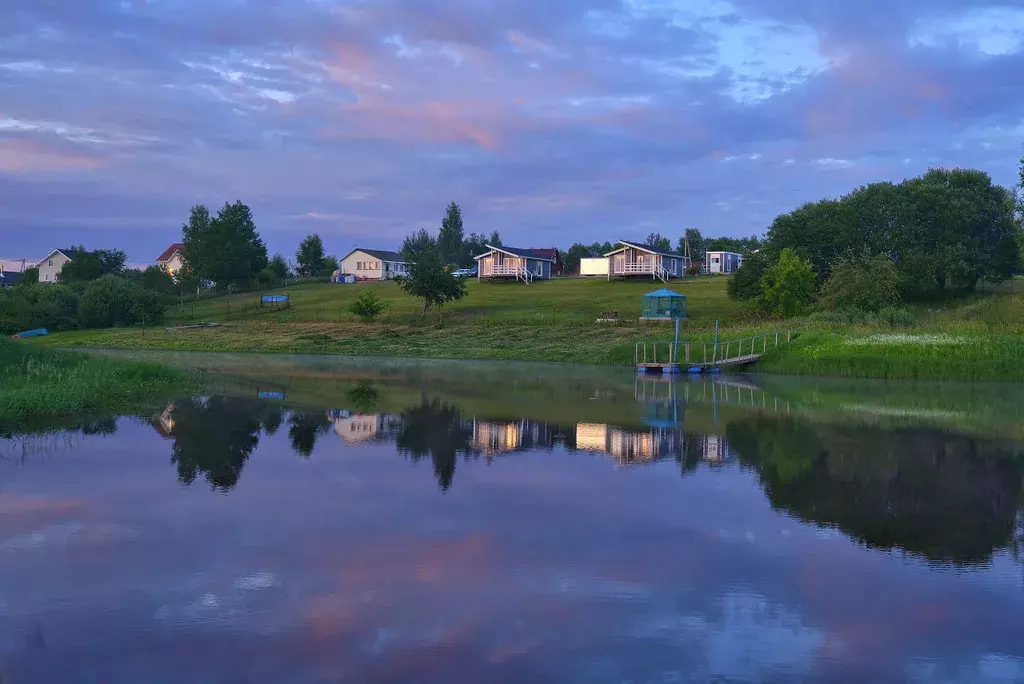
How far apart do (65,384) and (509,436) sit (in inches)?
602

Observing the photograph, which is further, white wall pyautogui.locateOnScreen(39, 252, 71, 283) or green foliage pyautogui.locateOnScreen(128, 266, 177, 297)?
white wall pyautogui.locateOnScreen(39, 252, 71, 283)

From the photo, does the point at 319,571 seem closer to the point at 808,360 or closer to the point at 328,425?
the point at 328,425

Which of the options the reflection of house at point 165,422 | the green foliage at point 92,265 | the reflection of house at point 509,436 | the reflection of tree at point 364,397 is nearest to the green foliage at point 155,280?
the green foliage at point 92,265

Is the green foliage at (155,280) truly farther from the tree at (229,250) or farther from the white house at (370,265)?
the white house at (370,265)

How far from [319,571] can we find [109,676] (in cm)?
343

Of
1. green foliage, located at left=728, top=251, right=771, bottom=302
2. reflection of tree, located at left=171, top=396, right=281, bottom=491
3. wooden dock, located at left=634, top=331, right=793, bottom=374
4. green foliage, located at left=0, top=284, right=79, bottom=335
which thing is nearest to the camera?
reflection of tree, located at left=171, top=396, right=281, bottom=491

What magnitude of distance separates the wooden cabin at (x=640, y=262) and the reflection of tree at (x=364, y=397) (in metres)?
66.3

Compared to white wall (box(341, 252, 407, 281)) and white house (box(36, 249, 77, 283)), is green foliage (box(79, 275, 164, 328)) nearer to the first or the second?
white wall (box(341, 252, 407, 281))

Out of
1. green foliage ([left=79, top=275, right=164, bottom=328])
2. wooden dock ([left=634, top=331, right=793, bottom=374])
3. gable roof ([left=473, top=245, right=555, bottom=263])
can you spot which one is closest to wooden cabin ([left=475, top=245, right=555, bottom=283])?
gable roof ([left=473, top=245, right=555, bottom=263])

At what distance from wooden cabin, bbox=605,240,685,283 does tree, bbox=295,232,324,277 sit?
57.3 m

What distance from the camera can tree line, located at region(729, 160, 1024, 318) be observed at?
78.9m

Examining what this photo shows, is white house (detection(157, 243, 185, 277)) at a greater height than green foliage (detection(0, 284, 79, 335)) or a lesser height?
greater

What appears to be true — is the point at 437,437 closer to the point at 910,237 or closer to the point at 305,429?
the point at 305,429

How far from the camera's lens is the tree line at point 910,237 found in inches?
3105
